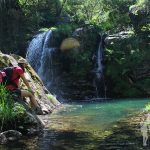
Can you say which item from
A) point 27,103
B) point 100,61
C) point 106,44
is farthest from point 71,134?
point 106,44

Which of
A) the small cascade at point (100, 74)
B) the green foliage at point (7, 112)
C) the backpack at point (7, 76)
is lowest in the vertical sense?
the small cascade at point (100, 74)

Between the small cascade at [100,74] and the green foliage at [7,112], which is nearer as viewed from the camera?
the green foliage at [7,112]

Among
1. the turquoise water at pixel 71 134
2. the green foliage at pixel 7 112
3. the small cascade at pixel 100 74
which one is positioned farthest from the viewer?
the small cascade at pixel 100 74

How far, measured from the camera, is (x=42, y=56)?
3288 cm

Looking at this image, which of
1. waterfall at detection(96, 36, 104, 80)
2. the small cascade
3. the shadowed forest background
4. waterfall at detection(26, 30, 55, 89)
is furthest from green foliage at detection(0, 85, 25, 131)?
waterfall at detection(96, 36, 104, 80)

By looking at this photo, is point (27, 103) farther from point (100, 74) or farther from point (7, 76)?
point (100, 74)

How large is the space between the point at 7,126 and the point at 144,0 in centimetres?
1714

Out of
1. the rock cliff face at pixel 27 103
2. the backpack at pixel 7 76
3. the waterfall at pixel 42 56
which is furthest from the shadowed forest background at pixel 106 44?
Answer: the backpack at pixel 7 76

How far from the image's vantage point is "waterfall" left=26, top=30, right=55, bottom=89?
32.2m

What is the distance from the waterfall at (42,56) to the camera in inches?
1267

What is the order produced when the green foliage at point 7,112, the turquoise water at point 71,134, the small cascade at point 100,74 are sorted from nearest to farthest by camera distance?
the turquoise water at point 71,134
the green foliage at point 7,112
the small cascade at point 100,74

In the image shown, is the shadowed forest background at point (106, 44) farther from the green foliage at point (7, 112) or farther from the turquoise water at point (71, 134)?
the green foliage at point (7, 112)

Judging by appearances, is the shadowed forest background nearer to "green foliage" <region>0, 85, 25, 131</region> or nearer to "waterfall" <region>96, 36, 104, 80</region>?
"waterfall" <region>96, 36, 104, 80</region>

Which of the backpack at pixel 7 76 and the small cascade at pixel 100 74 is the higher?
the backpack at pixel 7 76
